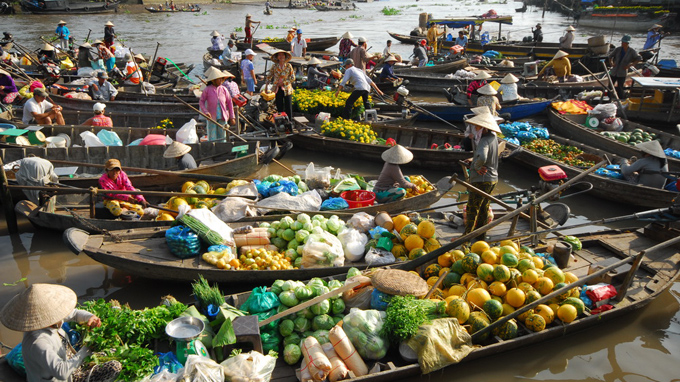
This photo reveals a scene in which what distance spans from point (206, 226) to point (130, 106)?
7.28 m

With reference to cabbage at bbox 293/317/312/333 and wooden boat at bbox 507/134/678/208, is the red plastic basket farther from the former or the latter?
wooden boat at bbox 507/134/678/208

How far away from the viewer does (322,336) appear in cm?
469

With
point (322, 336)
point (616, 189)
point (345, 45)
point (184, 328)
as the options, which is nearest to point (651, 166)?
point (616, 189)

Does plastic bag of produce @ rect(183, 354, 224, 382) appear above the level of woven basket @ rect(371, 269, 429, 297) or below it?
below

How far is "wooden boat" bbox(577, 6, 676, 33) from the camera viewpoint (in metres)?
33.0

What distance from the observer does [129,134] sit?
980 cm

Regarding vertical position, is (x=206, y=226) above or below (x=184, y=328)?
above

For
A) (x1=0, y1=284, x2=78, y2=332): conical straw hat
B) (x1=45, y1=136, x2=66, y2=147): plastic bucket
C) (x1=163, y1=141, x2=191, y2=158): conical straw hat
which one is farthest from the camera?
(x1=45, y1=136, x2=66, y2=147): plastic bucket

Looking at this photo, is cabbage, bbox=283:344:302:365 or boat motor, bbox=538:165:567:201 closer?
cabbage, bbox=283:344:302:365

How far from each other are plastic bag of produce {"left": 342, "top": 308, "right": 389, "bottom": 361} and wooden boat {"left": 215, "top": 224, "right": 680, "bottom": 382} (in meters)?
0.14

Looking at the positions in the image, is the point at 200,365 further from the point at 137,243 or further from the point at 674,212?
the point at 674,212

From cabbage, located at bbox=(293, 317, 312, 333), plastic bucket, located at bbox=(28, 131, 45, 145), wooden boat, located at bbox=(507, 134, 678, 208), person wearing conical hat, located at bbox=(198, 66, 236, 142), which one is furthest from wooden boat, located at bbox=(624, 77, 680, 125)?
plastic bucket, located at bbox=(28, 131, 45, 145)

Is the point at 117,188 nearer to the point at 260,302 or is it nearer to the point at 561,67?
the point at 260,302

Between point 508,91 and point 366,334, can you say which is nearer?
point 366,334
